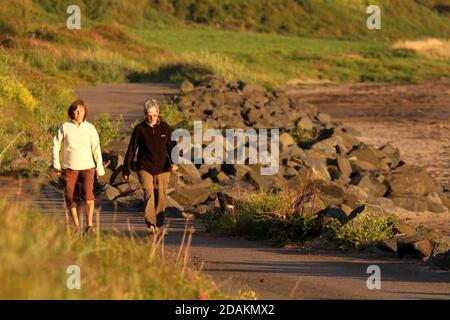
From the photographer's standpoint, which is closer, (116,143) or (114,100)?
(116,143)

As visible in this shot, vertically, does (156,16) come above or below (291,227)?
above

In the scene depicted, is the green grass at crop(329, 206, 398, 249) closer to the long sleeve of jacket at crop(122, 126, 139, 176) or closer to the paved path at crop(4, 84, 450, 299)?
the paved path at crop(4, 84, 450, 299)

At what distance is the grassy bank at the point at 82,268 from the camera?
6.59 m

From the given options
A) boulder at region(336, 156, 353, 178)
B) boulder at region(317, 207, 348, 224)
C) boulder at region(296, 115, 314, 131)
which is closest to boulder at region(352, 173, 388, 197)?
boulder at region(336, 156, 353, 178)

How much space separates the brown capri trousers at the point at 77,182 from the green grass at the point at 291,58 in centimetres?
3298

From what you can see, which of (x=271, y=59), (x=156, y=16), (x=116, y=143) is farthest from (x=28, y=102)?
(x=156, y=16)

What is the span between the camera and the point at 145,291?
7816 millimetres

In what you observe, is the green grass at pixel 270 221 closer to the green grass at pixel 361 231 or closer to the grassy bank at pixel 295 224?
the grassy bank at pixel 295 224

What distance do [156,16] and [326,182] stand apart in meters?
84.6

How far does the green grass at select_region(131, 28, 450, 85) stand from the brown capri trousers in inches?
1298

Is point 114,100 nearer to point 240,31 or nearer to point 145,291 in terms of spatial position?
point 145,291

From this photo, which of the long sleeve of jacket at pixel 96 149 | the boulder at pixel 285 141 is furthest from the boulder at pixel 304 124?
the long sleeve of jacket at pixel 96 149

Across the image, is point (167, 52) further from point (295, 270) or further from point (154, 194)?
point (295, 270)

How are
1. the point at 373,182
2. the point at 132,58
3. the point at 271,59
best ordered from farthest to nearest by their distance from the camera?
the point at 271,59, the point at 132,58, the point at 373,182
